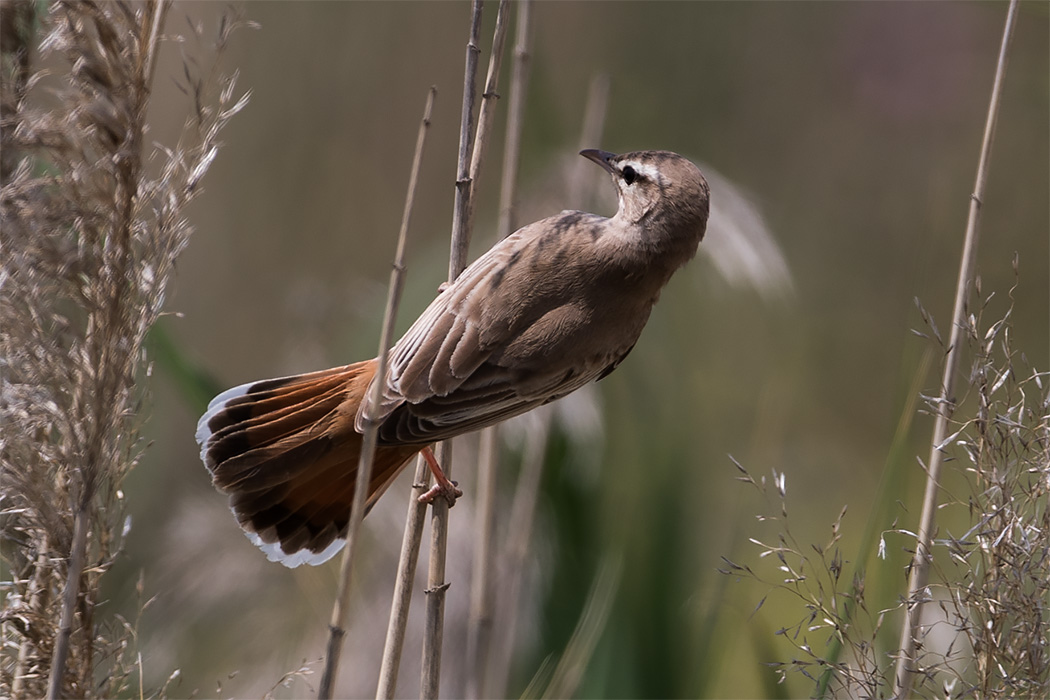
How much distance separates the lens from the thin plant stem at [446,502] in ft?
6.57

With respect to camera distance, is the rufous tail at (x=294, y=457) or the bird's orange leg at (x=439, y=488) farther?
the rufous tail at (x=294, y=457)

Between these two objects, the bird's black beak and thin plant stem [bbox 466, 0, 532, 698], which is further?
the bird's black beak

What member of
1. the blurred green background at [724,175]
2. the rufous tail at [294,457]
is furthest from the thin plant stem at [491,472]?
the blurred green background at [724,175]

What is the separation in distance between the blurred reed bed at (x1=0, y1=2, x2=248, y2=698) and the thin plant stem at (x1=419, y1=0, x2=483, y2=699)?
0.61 m

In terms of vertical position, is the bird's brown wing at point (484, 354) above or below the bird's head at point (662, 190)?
below

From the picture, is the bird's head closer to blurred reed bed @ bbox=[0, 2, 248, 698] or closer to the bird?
the bird

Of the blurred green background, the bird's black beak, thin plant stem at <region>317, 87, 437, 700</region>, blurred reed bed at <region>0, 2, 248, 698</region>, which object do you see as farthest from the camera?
the blurred green background

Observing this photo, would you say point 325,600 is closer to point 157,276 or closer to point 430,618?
point 430,618

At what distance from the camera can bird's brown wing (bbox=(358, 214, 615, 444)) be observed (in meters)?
2.37

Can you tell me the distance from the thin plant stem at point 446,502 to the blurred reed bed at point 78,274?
0.61 meters

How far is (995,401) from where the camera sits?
1621 mm

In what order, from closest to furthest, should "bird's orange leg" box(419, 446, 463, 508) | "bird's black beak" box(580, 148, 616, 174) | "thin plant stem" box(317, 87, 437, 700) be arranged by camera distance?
"thin plant stem" box(317, 87, 437, 700) → "bird's orange leg" box(419, 446, 463, 508) → "bird's black beak" box(580, 148, 616, 174)

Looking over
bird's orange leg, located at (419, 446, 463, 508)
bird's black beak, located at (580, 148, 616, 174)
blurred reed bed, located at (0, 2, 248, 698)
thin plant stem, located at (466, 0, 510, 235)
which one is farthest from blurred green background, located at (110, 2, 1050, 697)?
blurred reed bed, located at (0, 2, 248, 698)

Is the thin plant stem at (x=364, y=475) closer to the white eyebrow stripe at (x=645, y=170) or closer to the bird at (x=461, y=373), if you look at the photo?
the bird at (x=461, y=373)
